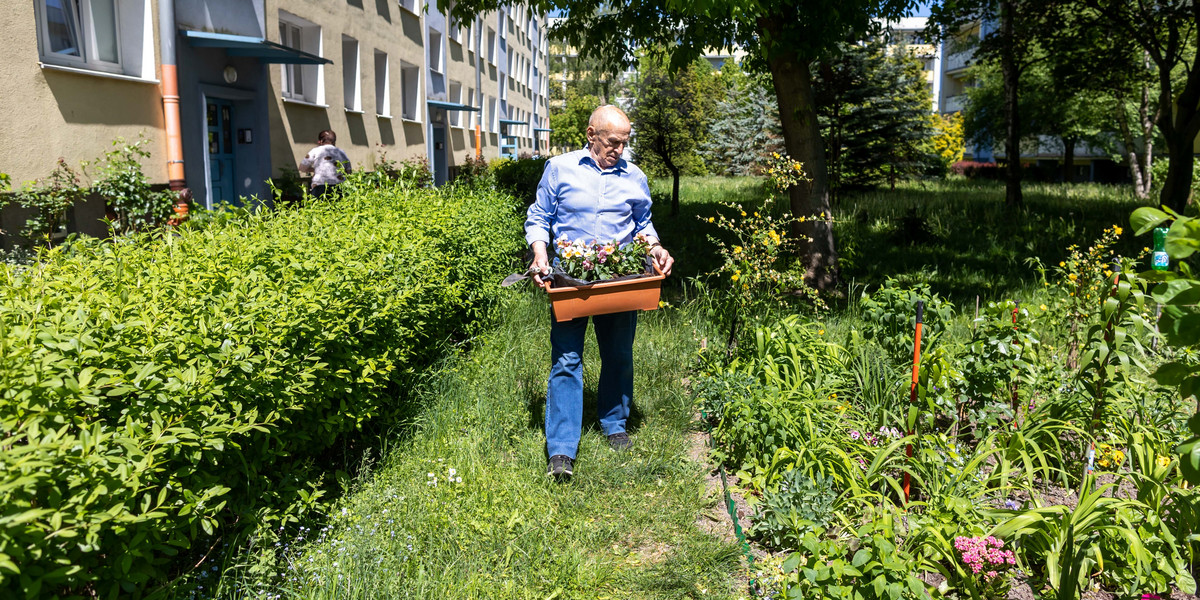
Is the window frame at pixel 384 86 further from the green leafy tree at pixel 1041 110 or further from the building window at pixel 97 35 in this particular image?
the green leafy tree at pixel 1041 110

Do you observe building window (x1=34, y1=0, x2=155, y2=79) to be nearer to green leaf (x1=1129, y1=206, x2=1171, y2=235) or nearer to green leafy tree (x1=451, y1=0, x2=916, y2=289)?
green leafy tree (x1=451, y1=0, x2=916, y2=289)

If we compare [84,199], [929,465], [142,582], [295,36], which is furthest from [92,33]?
[929,465]

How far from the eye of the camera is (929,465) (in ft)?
10.4

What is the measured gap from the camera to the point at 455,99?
2606 cm

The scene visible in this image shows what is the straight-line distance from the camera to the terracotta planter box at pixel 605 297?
346 cm

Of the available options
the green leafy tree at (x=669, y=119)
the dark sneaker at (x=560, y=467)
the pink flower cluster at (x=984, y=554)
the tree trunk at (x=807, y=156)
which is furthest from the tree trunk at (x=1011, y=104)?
the pink flower cluster at (x=984, y=554)

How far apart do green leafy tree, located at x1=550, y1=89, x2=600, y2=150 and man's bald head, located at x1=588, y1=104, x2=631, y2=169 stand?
49.8 m

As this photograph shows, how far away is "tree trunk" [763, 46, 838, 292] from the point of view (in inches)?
295

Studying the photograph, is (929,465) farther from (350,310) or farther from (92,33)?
(92,33)

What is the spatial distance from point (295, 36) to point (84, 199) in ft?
22.0

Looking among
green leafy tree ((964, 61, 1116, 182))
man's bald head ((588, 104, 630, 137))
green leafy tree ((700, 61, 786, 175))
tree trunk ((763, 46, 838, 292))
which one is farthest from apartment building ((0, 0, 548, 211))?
green leafy tree ((964, 61, 1116, 182))

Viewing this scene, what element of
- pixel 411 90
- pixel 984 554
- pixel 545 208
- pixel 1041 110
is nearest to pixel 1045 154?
pixel 1041 110

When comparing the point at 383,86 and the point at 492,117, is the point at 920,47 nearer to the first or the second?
the point at 492,117

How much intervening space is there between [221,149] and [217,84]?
3.85 ft
